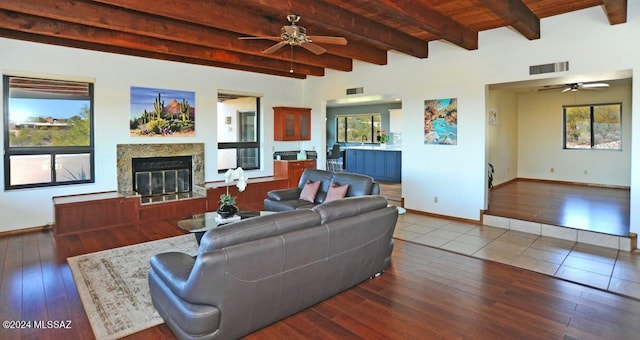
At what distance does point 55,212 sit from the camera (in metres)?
5.07

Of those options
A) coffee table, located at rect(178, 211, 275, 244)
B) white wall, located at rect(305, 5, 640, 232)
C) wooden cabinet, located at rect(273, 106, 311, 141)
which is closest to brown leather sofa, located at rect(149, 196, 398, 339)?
coffee table, located at rect(178, 211, 275, 244)

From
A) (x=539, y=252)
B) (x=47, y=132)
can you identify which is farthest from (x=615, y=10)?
(x=47, y=132)

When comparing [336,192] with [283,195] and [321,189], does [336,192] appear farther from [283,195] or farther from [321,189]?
[283,195]

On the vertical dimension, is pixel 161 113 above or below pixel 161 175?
above

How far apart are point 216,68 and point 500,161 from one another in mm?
7040

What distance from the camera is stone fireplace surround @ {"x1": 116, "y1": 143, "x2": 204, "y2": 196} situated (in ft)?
20.0

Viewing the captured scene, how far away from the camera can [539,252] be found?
441cm

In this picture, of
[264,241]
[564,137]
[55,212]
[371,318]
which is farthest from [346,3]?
[564,137]

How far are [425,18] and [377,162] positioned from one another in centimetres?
652

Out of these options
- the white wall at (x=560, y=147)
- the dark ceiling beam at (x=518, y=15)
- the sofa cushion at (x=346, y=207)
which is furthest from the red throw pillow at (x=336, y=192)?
the white wall at (x=560, y=147)

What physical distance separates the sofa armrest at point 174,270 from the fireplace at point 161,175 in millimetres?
4151

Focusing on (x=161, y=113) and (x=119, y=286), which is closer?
(x=119, y=286)

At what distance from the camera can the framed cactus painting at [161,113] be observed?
6.22 meters

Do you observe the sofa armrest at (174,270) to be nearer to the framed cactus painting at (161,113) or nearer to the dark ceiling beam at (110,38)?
the dark ceiling beam at (110,38)
